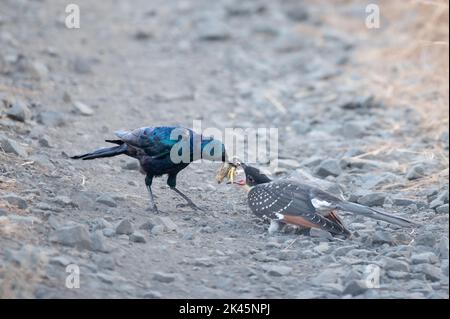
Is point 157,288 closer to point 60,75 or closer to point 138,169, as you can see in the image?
point 138,169

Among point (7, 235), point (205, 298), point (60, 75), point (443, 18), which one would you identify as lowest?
point (205, 298)

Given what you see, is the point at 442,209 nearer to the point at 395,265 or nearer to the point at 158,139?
the point at 395,265

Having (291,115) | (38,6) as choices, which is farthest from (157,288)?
(38,6)

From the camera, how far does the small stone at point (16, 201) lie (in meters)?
5.92

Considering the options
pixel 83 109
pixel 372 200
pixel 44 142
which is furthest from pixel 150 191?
pixel 83 109

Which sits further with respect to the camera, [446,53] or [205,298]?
[446,53]

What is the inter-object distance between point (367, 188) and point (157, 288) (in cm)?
288

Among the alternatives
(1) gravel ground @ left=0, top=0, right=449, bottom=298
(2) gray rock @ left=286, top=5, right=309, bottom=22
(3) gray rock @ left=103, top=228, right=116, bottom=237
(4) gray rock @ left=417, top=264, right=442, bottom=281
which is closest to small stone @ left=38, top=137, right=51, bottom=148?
(1) gravel ground @ left=0, top=0, right=449, bottom=298

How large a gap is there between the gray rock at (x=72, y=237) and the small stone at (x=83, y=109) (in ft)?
12.5

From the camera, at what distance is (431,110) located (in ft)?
31.8

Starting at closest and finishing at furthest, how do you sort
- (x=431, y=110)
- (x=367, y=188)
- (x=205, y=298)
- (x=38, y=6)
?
1. (x=205, y=298)
2. (x=367, y=188)
3. (x=431, y=110)
4. (x=38, y=6)

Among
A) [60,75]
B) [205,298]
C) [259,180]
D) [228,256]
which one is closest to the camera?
[205,298]

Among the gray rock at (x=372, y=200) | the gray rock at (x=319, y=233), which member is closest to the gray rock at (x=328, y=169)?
the gray rock at (x=372, y=200)

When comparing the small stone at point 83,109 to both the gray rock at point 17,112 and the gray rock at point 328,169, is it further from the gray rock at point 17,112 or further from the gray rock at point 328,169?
the gray rock at point 328,169
